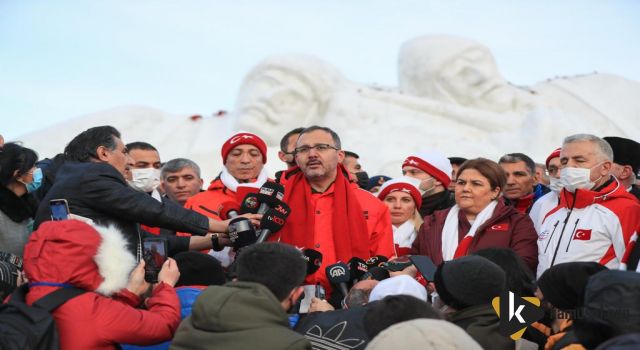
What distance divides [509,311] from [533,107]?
37.9 feet

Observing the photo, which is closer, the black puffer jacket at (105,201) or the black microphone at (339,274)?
the black puffer jacket at (105,201)

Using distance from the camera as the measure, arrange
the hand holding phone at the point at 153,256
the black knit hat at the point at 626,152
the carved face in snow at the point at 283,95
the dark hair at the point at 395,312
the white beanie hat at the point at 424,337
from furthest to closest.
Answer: the carved face in snow at the point at 283,95 < the black knit hat at the point at 626,152 < the hand holding phone at the point at 153,256 < the dark hair at the point at 395,312 < the white beanie hat at the point at 424,337

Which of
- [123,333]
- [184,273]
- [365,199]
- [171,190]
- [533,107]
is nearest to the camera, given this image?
[123,333]

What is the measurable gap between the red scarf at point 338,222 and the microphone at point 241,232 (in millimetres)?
490

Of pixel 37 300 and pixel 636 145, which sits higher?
pixel 636 145

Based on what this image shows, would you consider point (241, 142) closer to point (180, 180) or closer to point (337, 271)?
point (180, 180)

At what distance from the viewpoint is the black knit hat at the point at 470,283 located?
12.2 feet

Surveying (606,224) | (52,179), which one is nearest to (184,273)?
(52,179)

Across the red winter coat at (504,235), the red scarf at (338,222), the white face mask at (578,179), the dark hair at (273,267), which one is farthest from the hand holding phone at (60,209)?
the white face mask at (578,179)

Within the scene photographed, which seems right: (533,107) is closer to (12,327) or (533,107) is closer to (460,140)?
(460,140)

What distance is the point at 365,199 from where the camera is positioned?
5.45 metres

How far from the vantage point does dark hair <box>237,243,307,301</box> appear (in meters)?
3.60

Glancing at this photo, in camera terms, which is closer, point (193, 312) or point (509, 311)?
point (193, 312)

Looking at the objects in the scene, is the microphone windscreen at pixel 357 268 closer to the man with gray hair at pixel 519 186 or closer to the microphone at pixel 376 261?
the microphone at pixel 376 261
